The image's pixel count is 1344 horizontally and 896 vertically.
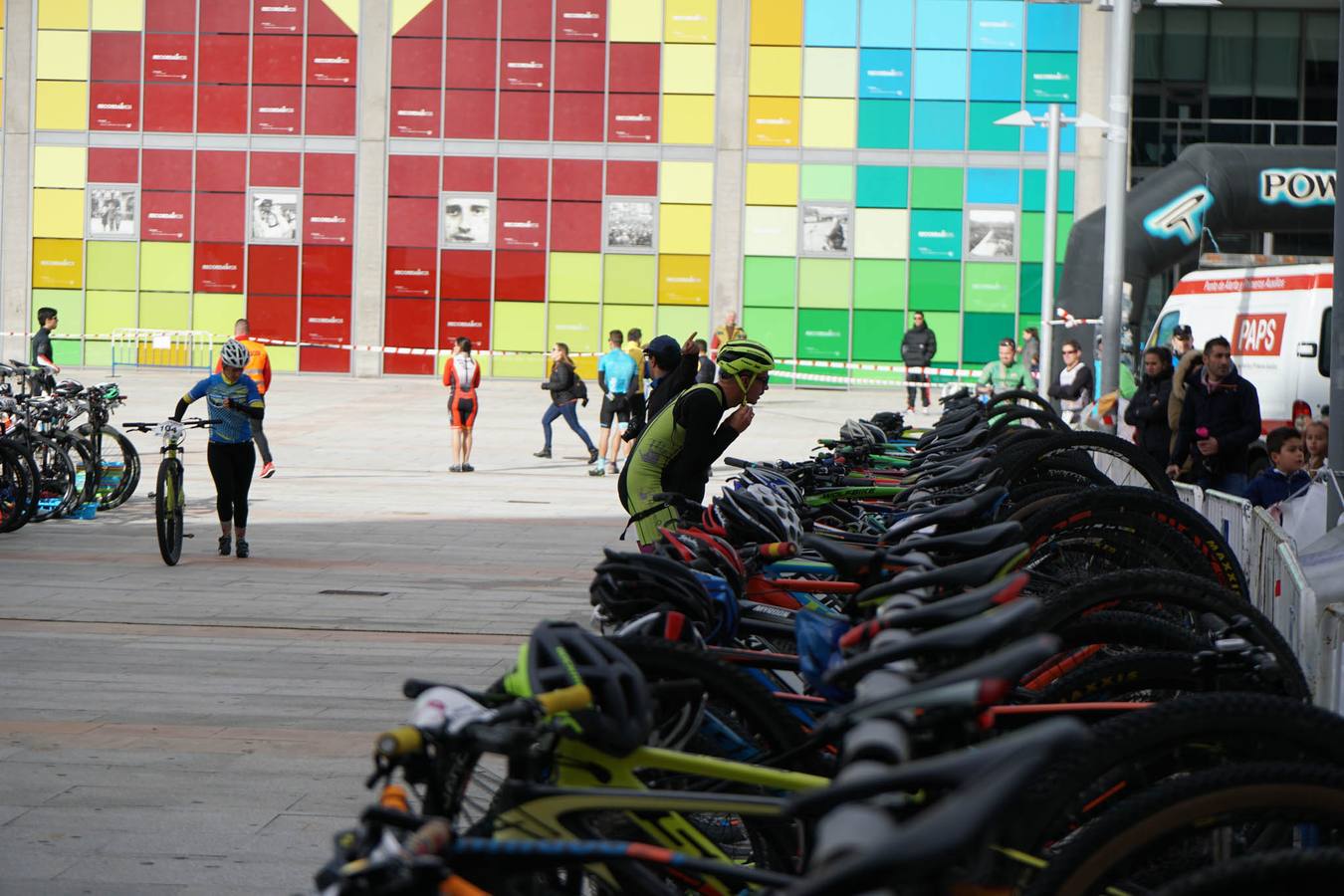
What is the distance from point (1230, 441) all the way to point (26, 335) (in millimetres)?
33739

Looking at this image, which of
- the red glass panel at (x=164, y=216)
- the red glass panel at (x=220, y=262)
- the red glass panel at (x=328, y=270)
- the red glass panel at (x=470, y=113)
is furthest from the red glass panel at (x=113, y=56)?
the red glass panel at (x=470, y=113)

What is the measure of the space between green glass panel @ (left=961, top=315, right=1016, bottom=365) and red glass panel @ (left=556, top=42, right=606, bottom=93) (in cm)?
958

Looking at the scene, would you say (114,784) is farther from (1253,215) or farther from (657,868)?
(1253,215)

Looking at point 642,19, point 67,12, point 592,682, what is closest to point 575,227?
point 642,19

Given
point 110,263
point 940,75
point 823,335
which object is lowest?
point 823,335

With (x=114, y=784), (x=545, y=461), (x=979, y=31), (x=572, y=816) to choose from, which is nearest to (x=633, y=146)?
(x=979, y=31)

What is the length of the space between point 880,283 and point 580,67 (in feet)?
26.6

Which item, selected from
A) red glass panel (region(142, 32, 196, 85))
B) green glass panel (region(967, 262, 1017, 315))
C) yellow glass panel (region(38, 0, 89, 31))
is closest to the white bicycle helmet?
green glass panel (region(967, 262, 1017, 315))

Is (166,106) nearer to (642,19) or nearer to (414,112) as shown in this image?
(414,112)

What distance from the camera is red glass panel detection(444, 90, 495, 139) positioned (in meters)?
40.0

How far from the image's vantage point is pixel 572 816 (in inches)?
118

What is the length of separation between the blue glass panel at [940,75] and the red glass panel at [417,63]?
30.7 ft

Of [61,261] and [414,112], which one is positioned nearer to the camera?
[414,112]

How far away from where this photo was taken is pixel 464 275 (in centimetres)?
4009
